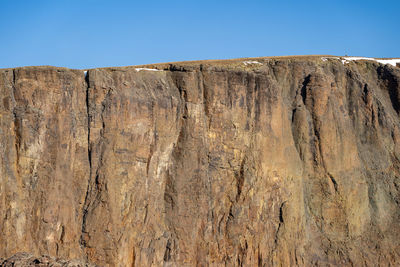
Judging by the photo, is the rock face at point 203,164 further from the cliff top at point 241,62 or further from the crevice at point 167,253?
the cliff top at point 241,62

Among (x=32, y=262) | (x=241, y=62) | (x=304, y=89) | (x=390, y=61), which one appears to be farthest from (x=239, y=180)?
(x=390, y=61)

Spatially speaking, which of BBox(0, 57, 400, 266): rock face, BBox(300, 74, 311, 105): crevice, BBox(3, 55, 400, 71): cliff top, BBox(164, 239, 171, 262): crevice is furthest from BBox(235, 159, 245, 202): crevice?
BBox(300, 74, 311, 105): crevice

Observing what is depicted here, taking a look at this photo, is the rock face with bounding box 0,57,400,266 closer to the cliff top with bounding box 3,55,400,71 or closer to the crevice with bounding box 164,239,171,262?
the crevice with bounding box 164,239,171,262

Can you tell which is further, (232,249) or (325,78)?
(325,78)

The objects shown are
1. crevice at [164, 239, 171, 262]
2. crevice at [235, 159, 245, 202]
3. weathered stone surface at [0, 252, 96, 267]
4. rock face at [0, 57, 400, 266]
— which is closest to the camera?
weathered stone surface at [0, 252, 96, 267]

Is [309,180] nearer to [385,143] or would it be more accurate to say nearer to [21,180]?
→ [385,143]

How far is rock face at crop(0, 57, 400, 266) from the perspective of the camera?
3481cm

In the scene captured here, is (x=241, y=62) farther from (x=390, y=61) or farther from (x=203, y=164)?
(x=390, y=61)

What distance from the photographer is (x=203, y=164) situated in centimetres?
4025

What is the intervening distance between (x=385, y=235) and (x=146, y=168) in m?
19.9

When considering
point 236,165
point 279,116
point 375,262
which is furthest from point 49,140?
point 375,262

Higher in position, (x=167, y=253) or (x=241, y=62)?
(x=241, y=62)

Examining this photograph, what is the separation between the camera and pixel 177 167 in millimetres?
39625

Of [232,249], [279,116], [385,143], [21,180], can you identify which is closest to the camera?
[21,180]
